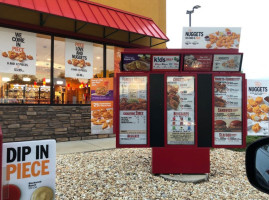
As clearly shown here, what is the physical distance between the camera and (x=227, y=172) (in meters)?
5.21

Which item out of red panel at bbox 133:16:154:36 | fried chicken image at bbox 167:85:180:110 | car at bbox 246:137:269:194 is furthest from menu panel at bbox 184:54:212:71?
red panel at bbox 133:16:154:36

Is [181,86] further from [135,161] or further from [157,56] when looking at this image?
[135,161]

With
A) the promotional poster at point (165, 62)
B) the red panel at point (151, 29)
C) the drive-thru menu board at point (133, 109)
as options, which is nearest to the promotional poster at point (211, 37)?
the promotional poster at point (165, 62)

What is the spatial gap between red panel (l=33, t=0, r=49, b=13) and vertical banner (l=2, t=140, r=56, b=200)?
21.5 ft

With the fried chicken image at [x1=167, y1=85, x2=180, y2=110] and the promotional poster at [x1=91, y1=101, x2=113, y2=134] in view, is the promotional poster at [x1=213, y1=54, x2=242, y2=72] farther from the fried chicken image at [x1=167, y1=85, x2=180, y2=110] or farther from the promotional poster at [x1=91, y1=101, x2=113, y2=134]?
the promotional poster at [x1=91, y1=101, x2=113, y2=134]

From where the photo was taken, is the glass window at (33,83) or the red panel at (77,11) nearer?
the glass window at (33,83)

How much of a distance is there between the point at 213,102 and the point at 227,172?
1.84m

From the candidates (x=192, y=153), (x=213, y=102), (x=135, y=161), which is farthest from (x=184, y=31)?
(x=135, y=161)

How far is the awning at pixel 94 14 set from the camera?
7230mm

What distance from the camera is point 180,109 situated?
15.0ft

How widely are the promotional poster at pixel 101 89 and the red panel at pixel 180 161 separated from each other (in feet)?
11.0

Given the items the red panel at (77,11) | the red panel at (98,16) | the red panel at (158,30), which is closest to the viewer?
the red panel at (77,11)

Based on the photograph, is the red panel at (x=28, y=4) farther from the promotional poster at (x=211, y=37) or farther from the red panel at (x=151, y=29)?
the red panel at (x=151, y=29)

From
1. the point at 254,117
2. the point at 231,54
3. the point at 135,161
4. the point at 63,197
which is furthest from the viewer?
the point at 254,117
